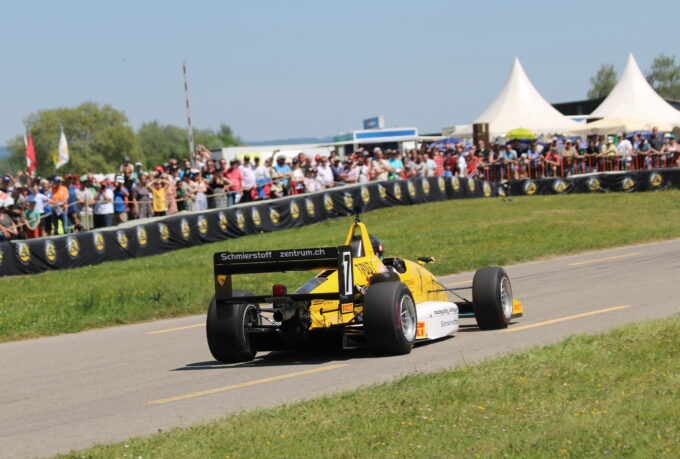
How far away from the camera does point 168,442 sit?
620 centimetres

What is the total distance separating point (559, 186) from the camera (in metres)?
33.4

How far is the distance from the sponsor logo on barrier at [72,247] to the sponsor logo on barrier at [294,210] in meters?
7.52

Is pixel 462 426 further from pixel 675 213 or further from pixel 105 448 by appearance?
pixel 675 213

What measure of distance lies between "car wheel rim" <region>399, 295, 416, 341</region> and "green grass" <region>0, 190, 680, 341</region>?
21.0ft

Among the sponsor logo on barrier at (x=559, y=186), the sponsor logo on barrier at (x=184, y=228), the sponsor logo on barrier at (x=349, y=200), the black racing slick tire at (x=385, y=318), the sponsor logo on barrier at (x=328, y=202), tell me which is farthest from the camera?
the sponsor logo on barrier at (x=559, y=186)

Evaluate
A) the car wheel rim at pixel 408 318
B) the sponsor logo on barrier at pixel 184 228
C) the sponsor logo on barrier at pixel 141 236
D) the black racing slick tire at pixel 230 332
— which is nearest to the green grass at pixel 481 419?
the car wheel rim at pixel 408 318

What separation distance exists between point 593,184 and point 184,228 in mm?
15868

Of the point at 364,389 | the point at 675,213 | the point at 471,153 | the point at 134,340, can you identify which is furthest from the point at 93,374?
the point at 471,153

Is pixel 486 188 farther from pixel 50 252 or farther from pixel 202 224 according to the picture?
pixel 50 252

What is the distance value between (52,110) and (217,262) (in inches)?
4616

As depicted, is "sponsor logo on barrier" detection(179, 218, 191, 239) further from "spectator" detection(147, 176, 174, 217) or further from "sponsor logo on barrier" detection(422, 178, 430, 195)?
"sponsor logo on barrier" detection(422, 178, 430, 195)

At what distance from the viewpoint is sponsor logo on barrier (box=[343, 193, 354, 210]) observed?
93.4 ft

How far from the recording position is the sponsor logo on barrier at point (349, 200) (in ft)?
93.4

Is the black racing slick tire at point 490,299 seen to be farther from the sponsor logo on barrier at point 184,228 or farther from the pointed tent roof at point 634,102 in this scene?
the pointed tent roof at point 634,102
